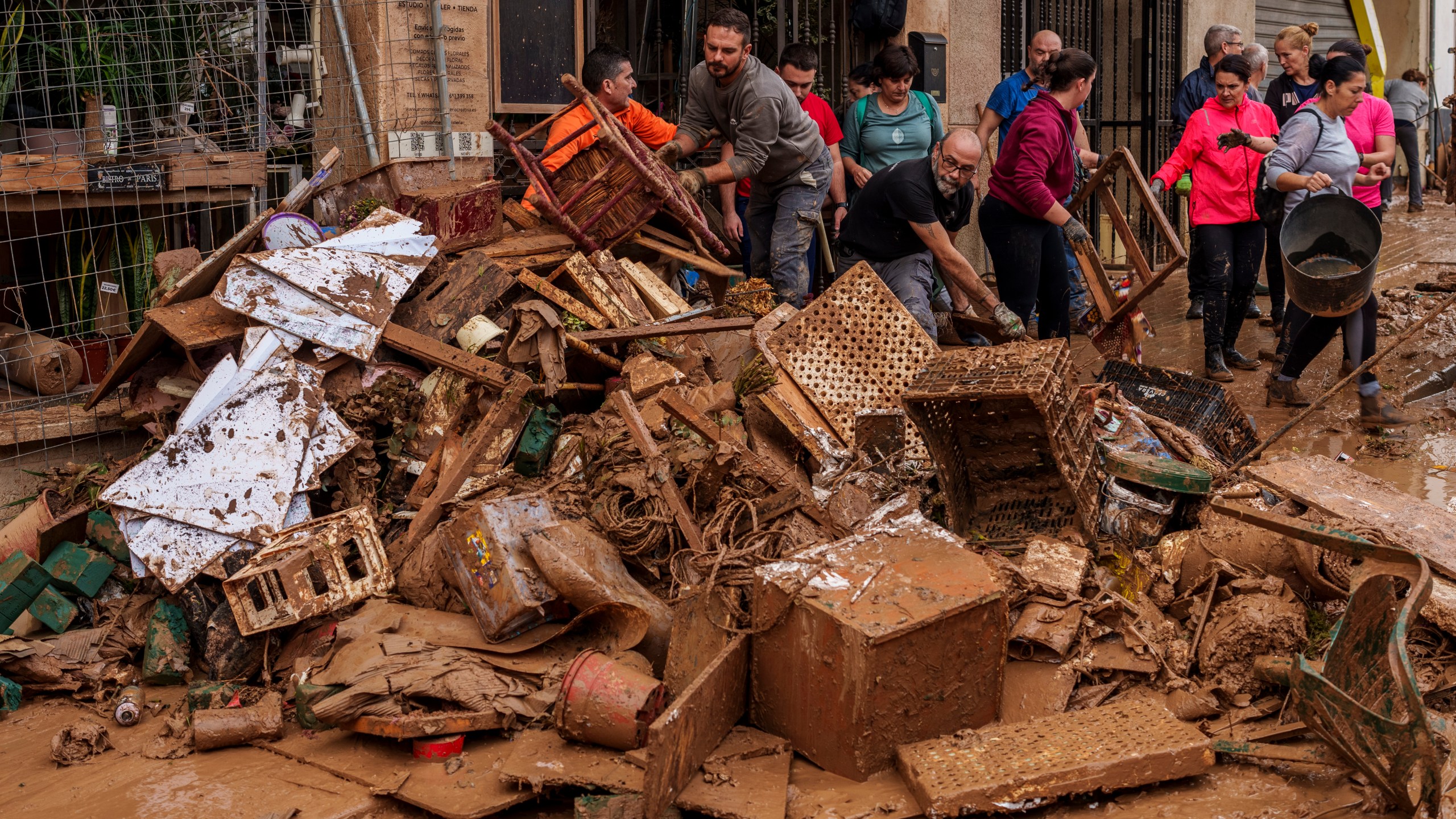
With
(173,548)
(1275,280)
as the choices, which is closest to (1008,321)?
(1275,280)

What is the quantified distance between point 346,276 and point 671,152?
1926 millimetres

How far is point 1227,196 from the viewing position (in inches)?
269

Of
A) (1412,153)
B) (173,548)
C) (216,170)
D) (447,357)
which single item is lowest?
(173,548)

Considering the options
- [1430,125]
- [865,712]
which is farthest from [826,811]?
[1430,125]

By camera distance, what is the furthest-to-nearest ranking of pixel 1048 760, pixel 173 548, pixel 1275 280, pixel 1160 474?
1. pixel 1275 280
2. pixel 173 548
3. pixel 1160 474
4. pixel 1048 760

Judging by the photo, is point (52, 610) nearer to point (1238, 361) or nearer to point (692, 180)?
A: point (692, 180)

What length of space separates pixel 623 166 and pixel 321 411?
1.94 metres

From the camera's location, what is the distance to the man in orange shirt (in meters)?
6.09

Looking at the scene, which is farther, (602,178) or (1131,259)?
(1131,259)

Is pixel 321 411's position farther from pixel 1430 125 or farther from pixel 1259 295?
pixel 1430 125

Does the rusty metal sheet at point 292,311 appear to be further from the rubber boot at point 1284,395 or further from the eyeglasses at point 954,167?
the rubber boot at point 1284,395

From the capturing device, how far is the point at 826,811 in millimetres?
3252

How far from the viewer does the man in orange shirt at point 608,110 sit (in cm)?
609

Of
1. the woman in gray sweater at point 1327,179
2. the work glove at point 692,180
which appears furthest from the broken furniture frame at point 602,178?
the woman in gray sweater at point 1327,179
